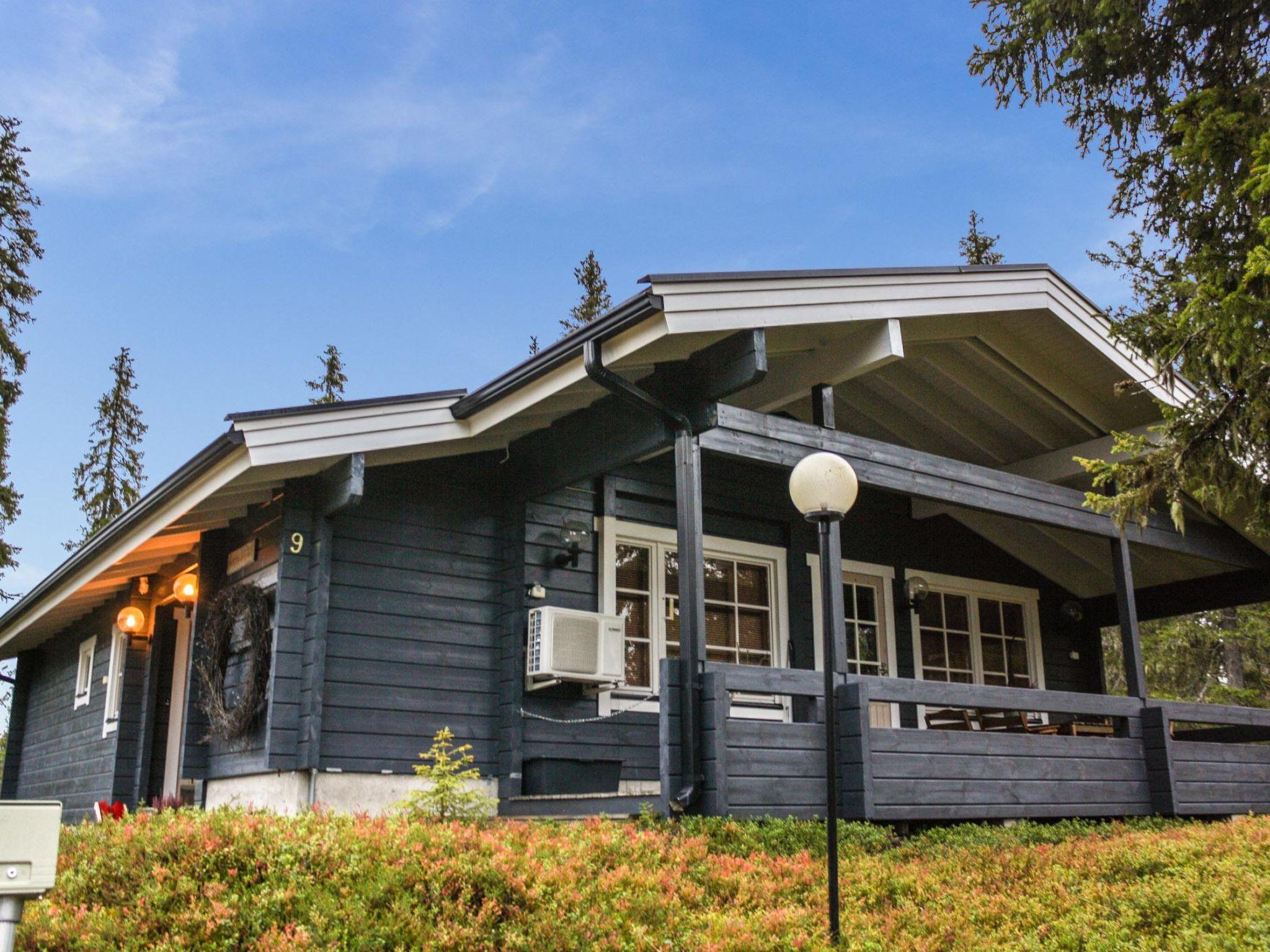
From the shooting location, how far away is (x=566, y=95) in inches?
1394

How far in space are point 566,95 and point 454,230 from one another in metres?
6.94

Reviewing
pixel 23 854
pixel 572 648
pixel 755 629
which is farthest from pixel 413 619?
pixel 23 854

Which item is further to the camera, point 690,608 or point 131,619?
point 131,619

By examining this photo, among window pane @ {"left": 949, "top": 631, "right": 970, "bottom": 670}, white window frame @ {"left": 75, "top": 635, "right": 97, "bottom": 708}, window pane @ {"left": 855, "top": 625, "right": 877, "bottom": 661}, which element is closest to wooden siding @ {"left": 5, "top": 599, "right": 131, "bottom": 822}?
white window frame @ {"left": 75, "top": 635, "right": 97, "bottom": 708}

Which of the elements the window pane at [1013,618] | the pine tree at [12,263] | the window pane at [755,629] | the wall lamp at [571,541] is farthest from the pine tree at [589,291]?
the wall lamp at [571,541]

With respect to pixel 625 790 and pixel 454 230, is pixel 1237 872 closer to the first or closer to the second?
pixel 625 790

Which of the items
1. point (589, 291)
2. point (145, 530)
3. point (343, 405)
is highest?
point (589, 291)

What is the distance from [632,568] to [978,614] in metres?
4.10

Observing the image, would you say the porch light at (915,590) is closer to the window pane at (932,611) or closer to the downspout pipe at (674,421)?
the window pane at (932,611)

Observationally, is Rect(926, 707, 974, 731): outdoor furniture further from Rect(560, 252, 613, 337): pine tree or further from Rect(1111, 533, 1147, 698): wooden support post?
Rect(560, 252, 613, 337): pine tree

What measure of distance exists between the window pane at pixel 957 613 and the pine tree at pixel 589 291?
13.7 meters

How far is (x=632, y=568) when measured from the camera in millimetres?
8812

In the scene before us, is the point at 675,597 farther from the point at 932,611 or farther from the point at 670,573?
the point at 932,611

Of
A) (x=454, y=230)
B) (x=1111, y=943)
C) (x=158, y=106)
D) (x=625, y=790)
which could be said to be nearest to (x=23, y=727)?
(x=625, y=790)
